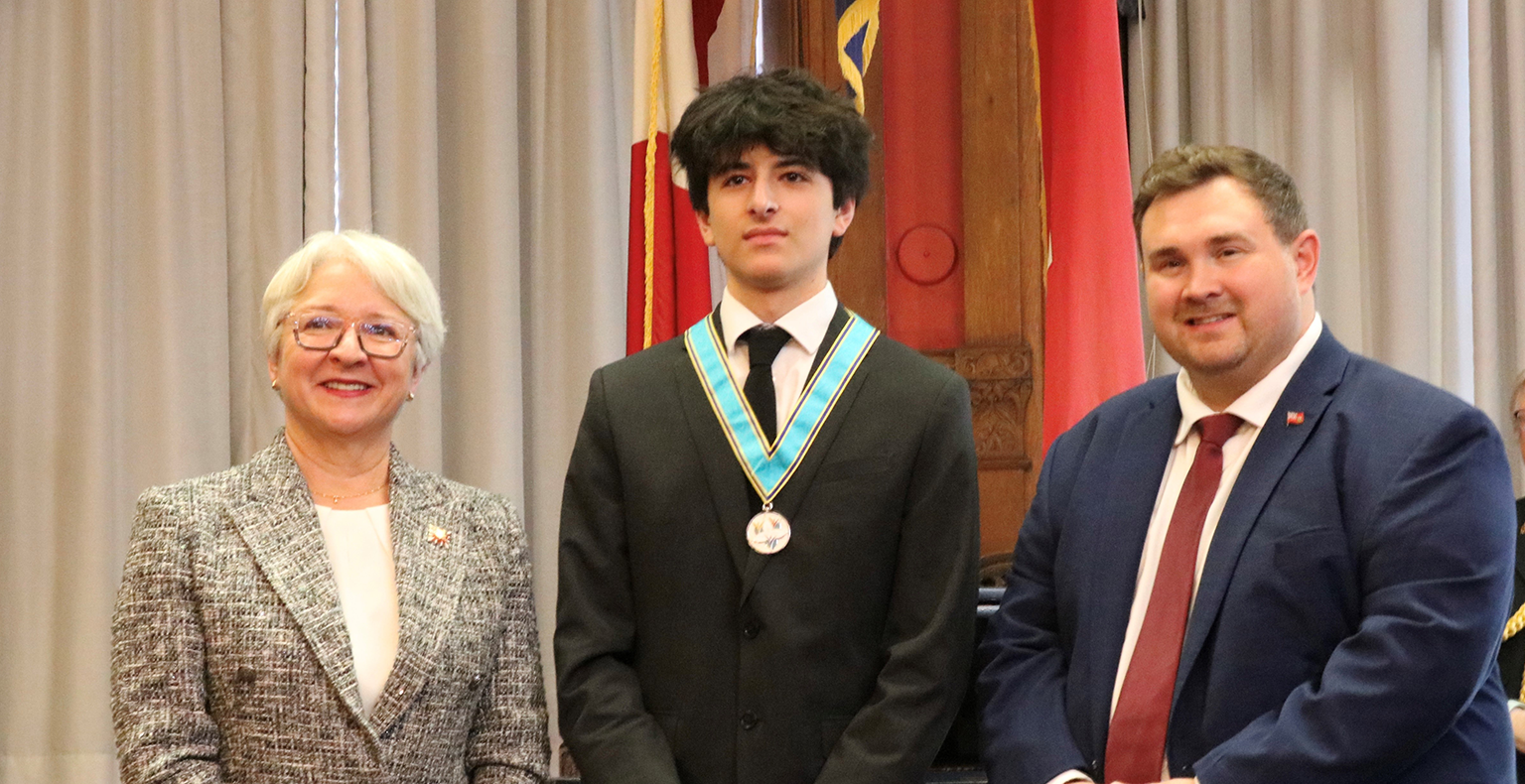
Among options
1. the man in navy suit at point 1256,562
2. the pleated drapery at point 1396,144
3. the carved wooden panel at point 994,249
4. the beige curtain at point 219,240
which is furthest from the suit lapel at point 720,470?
the pleated drapery at point 1396,144

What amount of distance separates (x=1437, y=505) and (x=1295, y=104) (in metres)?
2.91

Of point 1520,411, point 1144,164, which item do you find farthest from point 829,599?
point 1144,164

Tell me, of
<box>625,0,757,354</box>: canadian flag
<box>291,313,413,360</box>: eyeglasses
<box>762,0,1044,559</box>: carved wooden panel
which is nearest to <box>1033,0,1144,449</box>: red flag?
<box>762,0,1044,559</box>: carved wooden panel

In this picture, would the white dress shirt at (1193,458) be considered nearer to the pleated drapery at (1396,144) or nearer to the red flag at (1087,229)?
the red flag at (1087,229)

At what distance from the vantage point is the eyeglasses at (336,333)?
2207mm

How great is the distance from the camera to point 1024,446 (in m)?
3.85

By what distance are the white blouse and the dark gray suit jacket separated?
0.89ft

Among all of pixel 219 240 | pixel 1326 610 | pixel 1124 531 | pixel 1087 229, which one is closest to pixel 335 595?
pixel 1124 531

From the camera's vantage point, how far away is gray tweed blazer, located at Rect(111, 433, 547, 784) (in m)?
Result: 2.03

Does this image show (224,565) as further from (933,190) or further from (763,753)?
(933,190)

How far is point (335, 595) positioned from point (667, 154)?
173cm

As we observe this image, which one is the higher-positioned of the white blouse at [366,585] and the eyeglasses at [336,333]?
the eyeglasses at [336,333]

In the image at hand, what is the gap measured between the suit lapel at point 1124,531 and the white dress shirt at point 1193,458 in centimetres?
1

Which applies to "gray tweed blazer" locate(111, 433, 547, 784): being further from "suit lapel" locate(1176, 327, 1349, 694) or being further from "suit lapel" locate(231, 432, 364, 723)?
"suit lapel" locate(1176, 327, 1349, 694)
